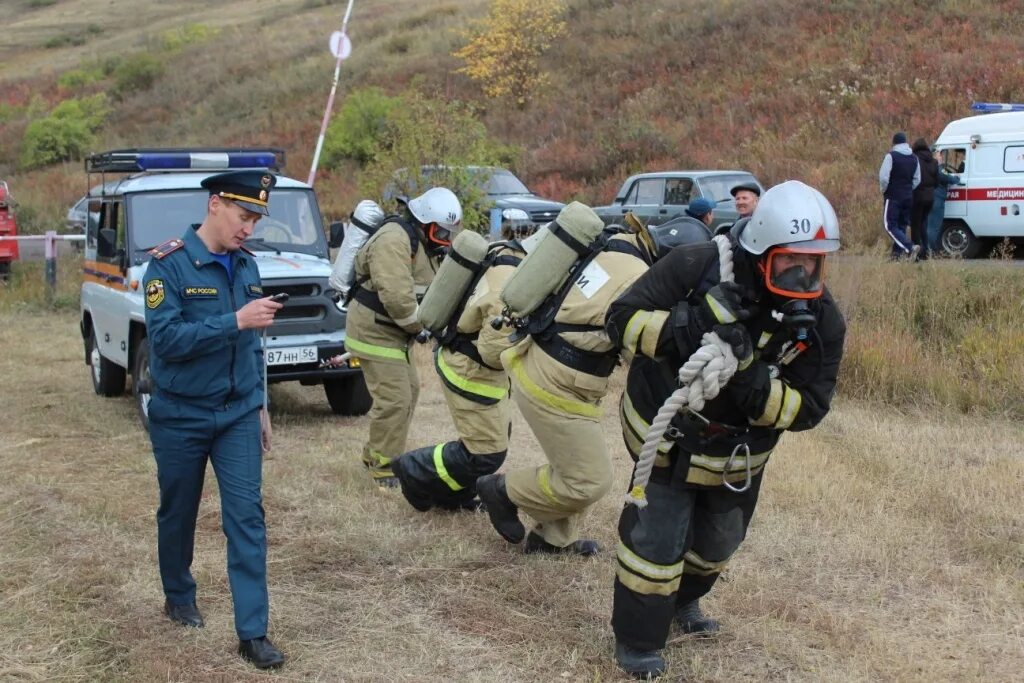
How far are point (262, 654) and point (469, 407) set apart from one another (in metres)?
2.12

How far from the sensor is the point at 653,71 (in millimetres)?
30234

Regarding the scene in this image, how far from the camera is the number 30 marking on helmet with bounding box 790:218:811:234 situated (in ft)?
12.0

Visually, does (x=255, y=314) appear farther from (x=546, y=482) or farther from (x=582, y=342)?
(x=546, y=482)

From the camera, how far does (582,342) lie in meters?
4.78

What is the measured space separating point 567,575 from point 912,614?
154 cm

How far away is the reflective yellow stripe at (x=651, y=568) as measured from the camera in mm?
4117

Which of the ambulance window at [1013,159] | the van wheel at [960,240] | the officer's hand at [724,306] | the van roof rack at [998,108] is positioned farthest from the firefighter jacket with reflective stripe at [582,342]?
the van roof rack at [998,108]

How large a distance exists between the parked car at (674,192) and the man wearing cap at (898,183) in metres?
2.47

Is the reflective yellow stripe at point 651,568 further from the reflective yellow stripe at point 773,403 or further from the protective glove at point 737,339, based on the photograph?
the protective glove at point 737,339

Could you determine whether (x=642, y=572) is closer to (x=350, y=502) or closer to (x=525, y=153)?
(x=350, y=502)

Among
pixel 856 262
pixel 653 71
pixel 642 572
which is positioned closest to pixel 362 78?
pixel 653 71

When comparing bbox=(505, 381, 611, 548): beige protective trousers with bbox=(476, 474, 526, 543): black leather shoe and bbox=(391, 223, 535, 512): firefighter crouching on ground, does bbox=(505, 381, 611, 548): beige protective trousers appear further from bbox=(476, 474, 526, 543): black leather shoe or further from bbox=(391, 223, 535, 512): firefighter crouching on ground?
bbox=(391, 223, 535, 512): firefighter crouching on ground

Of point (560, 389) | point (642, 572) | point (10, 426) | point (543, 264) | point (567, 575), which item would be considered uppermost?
point (543, 264)

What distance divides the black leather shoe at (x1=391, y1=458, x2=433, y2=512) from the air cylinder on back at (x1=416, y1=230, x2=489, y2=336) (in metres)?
0.83
